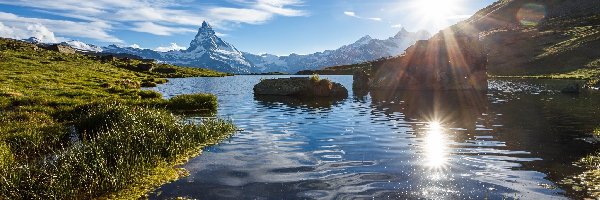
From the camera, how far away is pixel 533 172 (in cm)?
1855

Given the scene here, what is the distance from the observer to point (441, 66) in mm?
81562

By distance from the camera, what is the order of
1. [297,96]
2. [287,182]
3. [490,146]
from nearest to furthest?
1. [287,182]
2. [490,146]
3. [297,96]

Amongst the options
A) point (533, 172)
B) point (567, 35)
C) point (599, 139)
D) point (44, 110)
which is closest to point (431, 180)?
point (533, 172)

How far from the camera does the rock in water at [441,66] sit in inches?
3174

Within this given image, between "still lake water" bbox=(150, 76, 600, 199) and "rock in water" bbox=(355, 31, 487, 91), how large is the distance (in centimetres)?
4147

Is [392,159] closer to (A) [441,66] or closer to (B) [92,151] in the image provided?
(B) [92,151]

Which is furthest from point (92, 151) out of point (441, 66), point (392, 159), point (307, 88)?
point (441, 66)

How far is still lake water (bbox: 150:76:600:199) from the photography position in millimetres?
15988

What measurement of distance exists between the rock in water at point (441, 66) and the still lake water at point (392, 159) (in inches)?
1633

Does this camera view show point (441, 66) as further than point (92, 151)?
Yes

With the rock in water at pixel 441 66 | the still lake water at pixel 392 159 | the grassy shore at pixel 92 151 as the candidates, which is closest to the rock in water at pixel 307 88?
the rock in water at pixel 441 66

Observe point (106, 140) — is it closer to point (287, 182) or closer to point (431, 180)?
point (287, 182)

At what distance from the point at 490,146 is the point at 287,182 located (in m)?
14.0

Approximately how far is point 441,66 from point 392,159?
213ft
